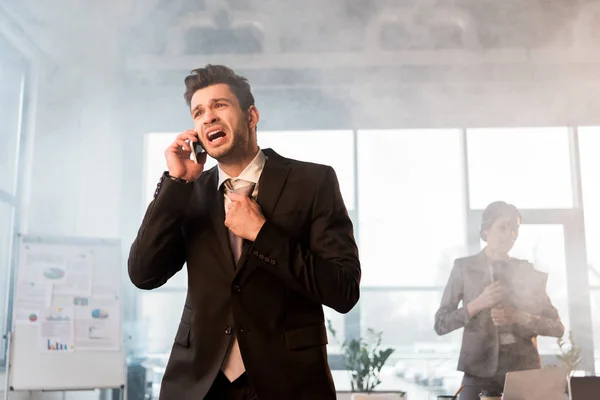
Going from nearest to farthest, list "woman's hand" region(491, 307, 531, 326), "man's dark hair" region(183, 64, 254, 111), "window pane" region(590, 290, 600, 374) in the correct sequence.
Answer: "man's dark hair" region(183, 64, 254, 111) → "woman's hand" region(491, 307, 531, 326) → "window pane" region(590, 290, 600, 374)

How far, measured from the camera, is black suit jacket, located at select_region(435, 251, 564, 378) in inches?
121

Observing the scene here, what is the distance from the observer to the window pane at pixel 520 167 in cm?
438

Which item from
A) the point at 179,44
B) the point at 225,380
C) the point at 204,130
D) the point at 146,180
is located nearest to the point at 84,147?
the point at 146,180

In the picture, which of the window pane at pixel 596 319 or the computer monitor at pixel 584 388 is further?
the window pane at pixel 596 319

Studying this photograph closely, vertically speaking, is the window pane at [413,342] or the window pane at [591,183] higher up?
the window pane at [591,183]

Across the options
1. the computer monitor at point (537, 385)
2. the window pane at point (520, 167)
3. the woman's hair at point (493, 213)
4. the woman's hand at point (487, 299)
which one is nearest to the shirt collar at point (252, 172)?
the computer monitor at point (537, 385)

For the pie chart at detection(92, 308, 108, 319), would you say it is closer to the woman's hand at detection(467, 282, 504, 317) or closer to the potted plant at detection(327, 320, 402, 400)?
the potted plant at detection(327, 320, 402, 400)

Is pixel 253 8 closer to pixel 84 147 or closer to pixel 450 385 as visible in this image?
pixel 84 147

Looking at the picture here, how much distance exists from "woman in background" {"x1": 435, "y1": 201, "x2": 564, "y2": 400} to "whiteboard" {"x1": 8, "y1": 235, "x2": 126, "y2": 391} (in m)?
1.71

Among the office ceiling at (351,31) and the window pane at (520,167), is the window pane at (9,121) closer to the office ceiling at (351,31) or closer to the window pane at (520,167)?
the office ceiling at (351,31)

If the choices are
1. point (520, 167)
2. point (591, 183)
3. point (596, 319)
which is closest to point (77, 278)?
point (520, 167)

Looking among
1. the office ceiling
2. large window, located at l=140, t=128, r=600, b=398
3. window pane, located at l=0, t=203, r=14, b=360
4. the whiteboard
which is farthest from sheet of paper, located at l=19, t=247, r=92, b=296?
the office ceiling

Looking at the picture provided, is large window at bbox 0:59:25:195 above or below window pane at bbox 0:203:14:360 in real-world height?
above

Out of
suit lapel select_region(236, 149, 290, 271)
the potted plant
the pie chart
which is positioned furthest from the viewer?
the potted plant
